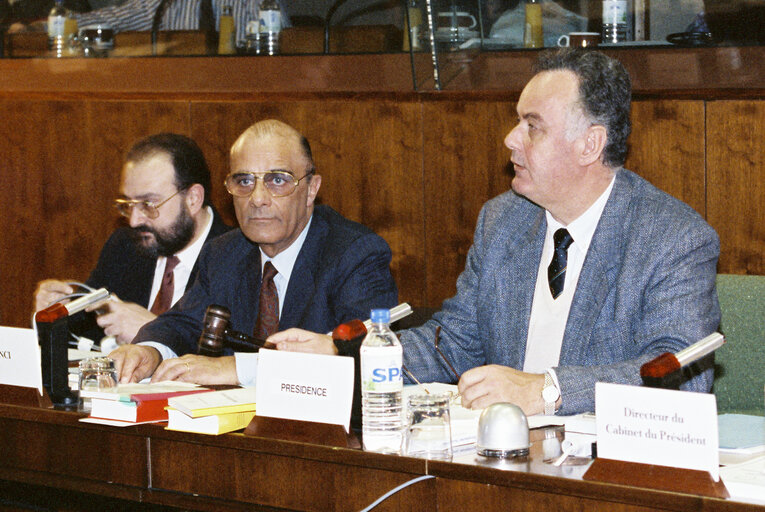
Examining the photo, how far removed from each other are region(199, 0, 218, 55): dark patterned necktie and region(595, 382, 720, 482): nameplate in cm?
334

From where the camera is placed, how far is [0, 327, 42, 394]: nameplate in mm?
2297

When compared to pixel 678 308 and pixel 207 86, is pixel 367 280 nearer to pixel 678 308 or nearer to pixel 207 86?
pixel 678 308

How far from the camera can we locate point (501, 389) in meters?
2.10

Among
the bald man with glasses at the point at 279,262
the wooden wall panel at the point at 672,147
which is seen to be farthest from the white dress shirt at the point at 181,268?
the wooden wall panel at the point at 672,147

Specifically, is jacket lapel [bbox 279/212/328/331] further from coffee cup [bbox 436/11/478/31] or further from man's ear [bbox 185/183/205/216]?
coffee cup [bbox 436/11/478/31]

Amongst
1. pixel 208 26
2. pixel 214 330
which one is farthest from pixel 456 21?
pixel 214 330

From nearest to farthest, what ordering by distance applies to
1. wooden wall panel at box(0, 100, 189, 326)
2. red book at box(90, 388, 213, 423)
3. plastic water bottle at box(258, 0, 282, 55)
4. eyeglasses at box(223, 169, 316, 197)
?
red book at box(90, 388, 213, 423)
eyeglasses at box(223, 169, 316, 197)
plastic water bottle at box(258, 0, 282, 55)
wooden wall panel at box(0, 100, 189, 326)

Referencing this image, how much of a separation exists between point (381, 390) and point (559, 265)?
869 mm

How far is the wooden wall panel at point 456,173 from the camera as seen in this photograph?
12.6ft

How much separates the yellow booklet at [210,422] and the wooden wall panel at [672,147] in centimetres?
195

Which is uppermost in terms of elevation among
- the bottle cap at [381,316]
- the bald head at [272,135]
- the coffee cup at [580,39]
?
the coffee cup at [580,39]

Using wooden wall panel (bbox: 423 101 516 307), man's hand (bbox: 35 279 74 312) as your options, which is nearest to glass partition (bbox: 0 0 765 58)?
wooden wall panel (bbox: 423 101 516 307)

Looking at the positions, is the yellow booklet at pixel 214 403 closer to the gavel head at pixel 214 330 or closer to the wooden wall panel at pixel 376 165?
the gavel head at pixel 214 330

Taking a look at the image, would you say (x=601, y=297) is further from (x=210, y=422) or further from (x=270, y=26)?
(x=270, y=26)
